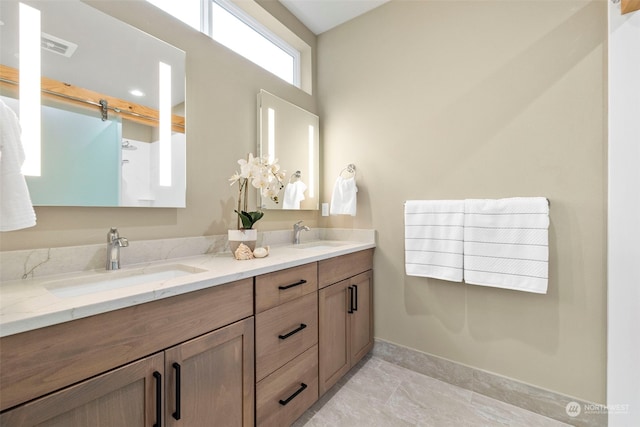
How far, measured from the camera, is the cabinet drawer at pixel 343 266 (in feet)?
4.95

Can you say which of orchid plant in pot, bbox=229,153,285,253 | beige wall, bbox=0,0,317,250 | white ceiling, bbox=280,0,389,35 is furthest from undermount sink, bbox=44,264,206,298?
white ceiling, bbox=280,0,389,35

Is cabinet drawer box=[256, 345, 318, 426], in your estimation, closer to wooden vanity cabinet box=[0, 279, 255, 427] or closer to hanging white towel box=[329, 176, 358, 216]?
wooden vanity cabinet box=[0, 279, 255, 427]

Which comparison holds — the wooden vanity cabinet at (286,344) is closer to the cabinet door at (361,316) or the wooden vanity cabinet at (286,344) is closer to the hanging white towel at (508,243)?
the cabinet door at (361,316)

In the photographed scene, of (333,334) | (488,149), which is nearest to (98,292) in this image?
(333,334)

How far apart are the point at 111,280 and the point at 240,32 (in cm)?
181

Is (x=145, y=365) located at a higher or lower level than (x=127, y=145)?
lower

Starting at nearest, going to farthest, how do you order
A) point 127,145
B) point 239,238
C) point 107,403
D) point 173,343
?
1. point 107,403
2. point 173,343
3. point 127,145
4. point 239,238

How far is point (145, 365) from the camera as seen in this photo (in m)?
0.79

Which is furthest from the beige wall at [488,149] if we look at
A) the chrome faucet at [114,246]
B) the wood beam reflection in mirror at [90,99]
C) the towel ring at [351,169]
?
the chrome faucet at [114,246]

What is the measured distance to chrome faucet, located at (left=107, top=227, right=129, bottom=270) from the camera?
111 centimetres

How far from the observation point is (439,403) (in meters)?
1.54

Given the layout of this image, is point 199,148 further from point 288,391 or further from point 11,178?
point 288,391

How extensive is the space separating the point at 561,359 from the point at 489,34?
190 cm

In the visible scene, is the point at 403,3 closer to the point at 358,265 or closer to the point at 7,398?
the point at 358,265
